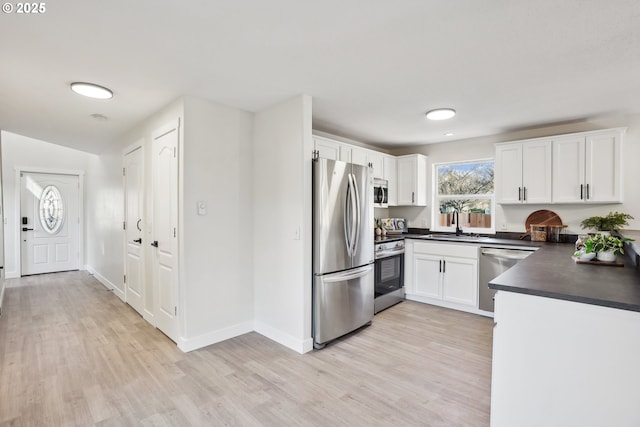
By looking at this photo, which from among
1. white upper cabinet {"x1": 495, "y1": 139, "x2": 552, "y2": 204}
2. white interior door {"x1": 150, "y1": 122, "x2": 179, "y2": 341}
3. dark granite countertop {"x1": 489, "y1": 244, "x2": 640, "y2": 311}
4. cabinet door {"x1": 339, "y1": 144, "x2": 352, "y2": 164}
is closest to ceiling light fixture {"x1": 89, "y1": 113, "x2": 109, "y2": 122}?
white interior door {"x1": 150, "y1": 122, "x2": 179, "y2": 341}

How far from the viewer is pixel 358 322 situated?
3.25 m

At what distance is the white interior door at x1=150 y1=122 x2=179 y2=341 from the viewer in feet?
9.60

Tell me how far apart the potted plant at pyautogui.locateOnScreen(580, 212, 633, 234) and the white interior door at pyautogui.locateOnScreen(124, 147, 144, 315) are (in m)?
5.34

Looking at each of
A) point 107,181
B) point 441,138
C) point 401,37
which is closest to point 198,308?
point 401,37

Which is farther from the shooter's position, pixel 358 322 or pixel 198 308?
pixel 358 322

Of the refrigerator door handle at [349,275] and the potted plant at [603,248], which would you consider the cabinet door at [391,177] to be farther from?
the potted plant at [603,248]

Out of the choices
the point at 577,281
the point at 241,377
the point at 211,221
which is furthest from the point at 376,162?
the point at 241,377

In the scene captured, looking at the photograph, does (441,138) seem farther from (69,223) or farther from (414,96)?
(69,223)

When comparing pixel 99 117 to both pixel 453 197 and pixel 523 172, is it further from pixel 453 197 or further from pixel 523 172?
pixel 523 172

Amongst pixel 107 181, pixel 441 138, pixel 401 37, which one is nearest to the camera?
pixel 401 37

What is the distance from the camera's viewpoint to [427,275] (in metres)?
4.21

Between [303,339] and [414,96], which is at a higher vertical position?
[414,96]

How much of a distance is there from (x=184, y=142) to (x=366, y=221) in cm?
205

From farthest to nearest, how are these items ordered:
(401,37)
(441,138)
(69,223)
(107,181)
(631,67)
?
(69,223), (107,181), (441,138), (631,67), (401,37)
